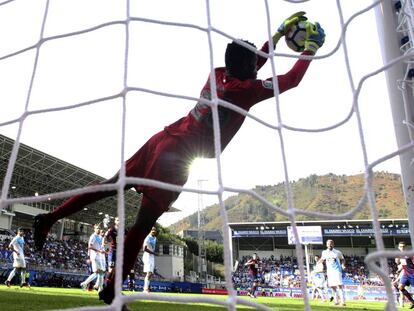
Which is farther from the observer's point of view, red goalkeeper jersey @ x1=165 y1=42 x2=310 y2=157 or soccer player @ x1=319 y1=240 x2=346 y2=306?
soccer player @ x1=319 y1=240 x2=346 y2=306

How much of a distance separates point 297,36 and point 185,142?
3.38ft

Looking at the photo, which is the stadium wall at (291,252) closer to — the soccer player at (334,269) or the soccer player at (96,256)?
the soccer player at (334,269)

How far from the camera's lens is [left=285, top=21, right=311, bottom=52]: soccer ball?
2.93 meters

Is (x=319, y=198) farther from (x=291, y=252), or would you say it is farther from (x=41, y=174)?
(x=41, y=174)

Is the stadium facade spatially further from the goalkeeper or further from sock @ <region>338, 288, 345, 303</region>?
the goalkeeper

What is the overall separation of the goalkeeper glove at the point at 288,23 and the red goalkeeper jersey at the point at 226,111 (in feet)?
0.92

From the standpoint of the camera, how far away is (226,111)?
9.30ft

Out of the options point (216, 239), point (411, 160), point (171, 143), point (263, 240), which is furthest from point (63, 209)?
point (216, 239)

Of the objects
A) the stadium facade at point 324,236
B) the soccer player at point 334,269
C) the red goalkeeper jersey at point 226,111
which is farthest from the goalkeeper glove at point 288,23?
the stadium facade at point 324,236

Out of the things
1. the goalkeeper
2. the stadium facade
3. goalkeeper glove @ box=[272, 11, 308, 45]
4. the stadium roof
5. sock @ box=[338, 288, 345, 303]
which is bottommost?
sock @ box=[338, 288, 345, 303]

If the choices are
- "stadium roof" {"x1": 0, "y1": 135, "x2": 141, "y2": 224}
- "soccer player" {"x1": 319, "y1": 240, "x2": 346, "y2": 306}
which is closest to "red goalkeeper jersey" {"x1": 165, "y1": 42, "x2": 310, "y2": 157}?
"soccer player" {"x1": 319, "y1": 240, "x2": 346, "y2": 306}

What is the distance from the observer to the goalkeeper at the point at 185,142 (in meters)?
2.80

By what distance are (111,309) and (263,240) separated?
3663 cm

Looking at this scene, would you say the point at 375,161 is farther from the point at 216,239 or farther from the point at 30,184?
the point at 216,239
